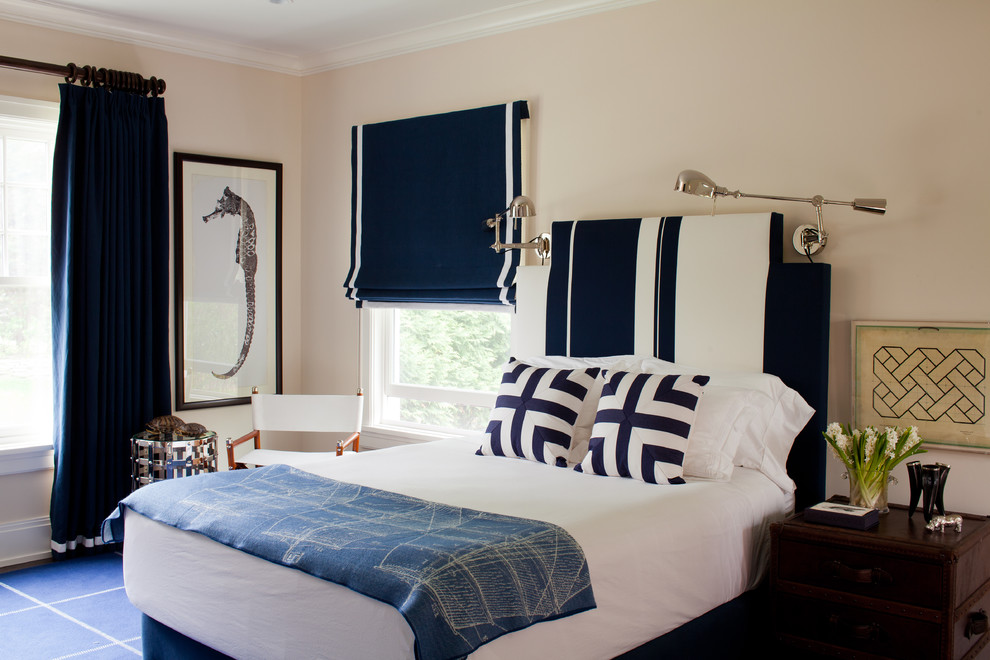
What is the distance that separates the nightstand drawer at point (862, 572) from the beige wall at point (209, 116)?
11.1 feet

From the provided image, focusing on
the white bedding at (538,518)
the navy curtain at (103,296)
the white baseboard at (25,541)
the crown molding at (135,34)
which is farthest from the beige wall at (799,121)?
the white baseboard at (25,541)

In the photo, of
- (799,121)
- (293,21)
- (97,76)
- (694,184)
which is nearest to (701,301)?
(694,184)

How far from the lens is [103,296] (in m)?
4.30

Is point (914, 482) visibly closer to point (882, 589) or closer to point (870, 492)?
point (870, 492)

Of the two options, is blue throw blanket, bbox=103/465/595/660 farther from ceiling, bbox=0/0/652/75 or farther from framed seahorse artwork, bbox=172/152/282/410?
ceiling, bbox=0/0/652/75

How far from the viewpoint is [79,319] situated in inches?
166

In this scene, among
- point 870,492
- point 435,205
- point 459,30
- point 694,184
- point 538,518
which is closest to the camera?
point 538,518

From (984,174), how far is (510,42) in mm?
2264

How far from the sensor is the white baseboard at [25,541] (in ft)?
13.6

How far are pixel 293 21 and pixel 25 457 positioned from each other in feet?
8.48

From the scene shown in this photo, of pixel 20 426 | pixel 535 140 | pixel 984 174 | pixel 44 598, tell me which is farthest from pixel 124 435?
pixel 984 174

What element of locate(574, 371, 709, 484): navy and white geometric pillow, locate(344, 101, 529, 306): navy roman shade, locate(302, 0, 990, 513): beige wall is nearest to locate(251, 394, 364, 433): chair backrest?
locate(344, 101, 529, 306): navy roman shade

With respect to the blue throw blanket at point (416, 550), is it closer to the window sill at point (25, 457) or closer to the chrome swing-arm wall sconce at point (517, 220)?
the chrome swing-arm wall sconce at point (517, 220)

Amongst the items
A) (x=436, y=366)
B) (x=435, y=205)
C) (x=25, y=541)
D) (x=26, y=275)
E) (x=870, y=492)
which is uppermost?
(x=435, y=205)
